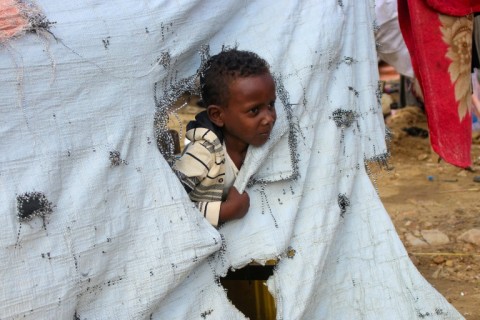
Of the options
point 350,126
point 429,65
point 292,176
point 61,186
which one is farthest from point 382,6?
point 61,186

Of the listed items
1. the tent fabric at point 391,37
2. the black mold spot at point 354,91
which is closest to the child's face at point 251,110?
the black mold spot at point 354,91

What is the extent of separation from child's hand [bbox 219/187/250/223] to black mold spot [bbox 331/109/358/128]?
488 millimetres

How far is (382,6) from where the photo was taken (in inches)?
159

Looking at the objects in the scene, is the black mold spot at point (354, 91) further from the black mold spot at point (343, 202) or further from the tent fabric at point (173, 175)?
the black mold spot at point (343, 202)

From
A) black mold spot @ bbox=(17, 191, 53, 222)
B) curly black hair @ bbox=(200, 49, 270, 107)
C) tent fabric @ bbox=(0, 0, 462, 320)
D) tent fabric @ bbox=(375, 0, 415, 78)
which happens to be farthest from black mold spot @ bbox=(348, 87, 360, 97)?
tent fabric @ bbox=(375, 0, 415, 78)

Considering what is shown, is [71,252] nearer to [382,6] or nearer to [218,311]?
[218,311]

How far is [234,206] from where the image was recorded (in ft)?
7.12

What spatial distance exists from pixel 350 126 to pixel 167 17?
2.78ft

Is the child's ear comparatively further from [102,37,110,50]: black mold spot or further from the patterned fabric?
[102,37,110,50]: black mold spot

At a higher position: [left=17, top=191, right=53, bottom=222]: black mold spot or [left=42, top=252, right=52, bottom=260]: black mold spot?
[left=17, top=191, right=53, bottom=222]: black mold spot

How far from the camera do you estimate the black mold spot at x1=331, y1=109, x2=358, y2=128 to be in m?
2.47

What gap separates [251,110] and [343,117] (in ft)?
1.58

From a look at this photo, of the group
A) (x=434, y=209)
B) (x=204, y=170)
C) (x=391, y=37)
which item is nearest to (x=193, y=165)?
(x=204, y=170)

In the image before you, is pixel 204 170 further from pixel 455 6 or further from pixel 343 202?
pixel 455 6
